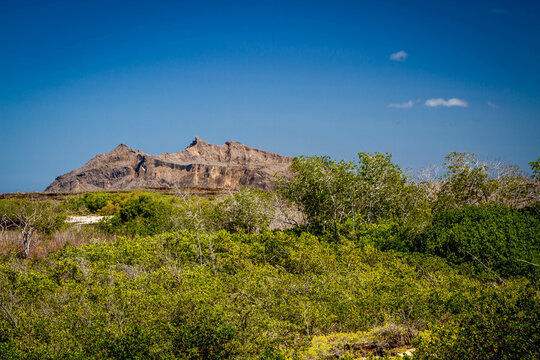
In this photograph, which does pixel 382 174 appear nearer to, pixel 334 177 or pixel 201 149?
pixel 334 177

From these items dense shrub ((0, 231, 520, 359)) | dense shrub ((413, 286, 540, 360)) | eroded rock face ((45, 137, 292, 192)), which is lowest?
dense shrub ((0, 231, 520, 359))

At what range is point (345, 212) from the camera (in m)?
21.8

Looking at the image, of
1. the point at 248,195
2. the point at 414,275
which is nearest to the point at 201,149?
the point at 248,195

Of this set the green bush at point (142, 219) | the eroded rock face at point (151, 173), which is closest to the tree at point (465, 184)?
the green bush at point (142, 219)

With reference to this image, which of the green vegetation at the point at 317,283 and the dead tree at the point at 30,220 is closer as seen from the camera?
the green vegetation at the point at 317,283

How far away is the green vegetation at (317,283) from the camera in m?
8.02

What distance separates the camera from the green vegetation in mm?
8023

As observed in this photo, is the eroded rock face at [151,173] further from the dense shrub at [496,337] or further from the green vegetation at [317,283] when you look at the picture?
the dense shrub at [496,337]

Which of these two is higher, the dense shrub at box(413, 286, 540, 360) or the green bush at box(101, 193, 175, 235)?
the green bush at box(101, 193, 175, 235)

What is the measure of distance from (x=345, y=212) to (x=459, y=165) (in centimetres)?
830

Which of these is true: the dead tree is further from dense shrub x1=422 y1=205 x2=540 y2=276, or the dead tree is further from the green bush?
dense shrub x1=422 y1=205 x2=540 y2=276

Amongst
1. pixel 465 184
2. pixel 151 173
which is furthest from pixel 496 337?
pixel 151 173

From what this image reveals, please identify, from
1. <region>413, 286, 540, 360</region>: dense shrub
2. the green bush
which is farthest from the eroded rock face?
<region>413, 286, 540, 360</region>: dense shrub

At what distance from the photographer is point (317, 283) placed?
12.0 metres
